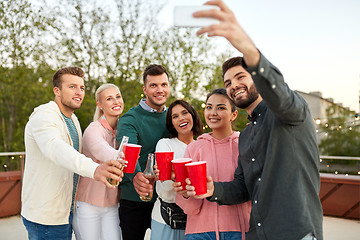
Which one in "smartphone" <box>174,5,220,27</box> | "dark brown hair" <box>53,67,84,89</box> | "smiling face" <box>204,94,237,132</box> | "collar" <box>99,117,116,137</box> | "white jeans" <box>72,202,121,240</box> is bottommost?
"white jeans" <box>72,202,121,240</box>

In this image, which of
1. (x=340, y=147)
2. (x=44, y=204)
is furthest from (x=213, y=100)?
(x=340, y=147)

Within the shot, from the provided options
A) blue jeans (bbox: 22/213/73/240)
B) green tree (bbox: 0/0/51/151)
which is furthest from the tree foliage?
blue jeans (bbox: 22/213/73/240)

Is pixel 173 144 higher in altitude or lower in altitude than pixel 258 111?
lower

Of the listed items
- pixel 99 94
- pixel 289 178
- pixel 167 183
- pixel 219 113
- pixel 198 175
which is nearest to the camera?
pixel 289 178

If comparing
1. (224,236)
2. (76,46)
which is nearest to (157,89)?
(224,236)

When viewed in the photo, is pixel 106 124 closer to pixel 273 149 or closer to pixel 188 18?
pixel 273 149

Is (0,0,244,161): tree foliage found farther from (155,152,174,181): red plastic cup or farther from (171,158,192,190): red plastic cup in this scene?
(171,158,192,190): red plastic cup

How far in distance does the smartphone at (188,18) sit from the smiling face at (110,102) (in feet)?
6.18

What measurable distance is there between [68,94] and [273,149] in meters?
1.75

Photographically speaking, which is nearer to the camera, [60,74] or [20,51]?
[60,74]

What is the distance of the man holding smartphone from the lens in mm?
1262

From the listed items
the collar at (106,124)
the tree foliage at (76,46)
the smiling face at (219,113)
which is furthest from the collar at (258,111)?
the tree foliage at (76,46)

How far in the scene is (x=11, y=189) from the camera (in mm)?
6016

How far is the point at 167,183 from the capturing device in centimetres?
241
